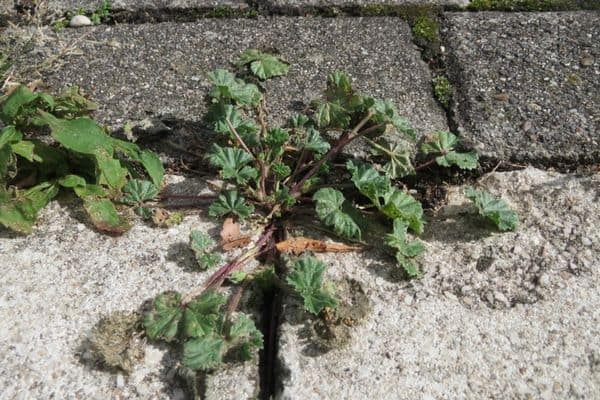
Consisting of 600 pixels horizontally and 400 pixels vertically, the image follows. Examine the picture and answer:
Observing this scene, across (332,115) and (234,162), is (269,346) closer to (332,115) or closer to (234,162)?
(234,162)

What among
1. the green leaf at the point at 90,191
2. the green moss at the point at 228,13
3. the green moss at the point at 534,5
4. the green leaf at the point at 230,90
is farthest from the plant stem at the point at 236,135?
the green moss at the point at 534,5

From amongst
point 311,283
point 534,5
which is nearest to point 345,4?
point 534,5

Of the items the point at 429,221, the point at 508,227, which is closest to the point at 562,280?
the point at 508,227

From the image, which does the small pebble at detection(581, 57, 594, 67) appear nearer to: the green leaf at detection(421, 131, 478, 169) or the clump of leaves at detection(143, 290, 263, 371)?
the green leaf at detection(421, 131, 478, 169)

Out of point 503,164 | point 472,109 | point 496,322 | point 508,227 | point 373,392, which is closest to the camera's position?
point 373,392

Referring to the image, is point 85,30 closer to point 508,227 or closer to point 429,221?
point 429,221

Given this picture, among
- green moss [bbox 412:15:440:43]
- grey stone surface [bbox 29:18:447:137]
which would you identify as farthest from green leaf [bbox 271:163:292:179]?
green moss [bbox 412:15:440:43]

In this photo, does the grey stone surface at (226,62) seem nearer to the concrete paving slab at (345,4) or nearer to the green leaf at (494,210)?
the concrete paving slab at (345,4)
